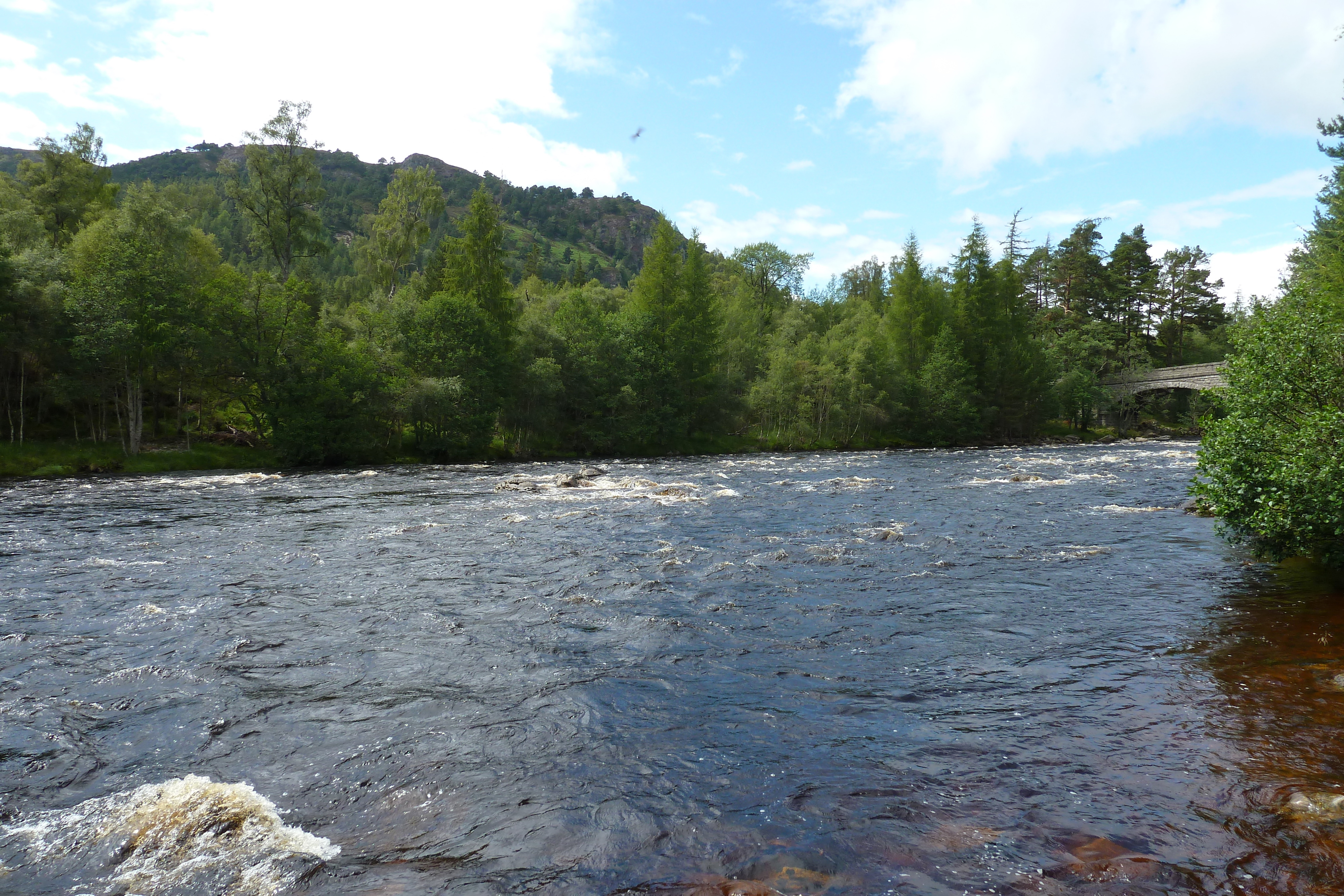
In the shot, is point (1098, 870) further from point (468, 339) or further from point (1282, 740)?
point (468, 339)

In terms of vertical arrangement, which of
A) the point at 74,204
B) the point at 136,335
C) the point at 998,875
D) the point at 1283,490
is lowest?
the point at 998,875

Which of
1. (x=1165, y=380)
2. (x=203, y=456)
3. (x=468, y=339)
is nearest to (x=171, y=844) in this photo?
(x=203, y=456)

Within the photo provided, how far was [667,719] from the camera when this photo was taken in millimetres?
9734

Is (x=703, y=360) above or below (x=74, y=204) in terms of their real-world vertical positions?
below

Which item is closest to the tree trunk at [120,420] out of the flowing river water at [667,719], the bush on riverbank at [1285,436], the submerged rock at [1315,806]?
the flowing river water at [667,719]

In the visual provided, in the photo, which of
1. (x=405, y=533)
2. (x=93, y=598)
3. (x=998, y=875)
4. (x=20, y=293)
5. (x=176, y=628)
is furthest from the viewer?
(x=20, y=293)

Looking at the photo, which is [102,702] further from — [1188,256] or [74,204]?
[1188,256]

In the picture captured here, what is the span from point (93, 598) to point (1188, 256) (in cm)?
12472

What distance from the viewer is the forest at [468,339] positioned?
44.3 meters

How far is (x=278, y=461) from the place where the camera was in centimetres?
4838

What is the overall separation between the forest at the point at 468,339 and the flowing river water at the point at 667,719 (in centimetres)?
2875

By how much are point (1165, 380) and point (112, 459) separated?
10254 cm

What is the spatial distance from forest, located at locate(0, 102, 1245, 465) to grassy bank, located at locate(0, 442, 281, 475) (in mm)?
1135

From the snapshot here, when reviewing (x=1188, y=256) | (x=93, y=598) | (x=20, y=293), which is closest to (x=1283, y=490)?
(x=93, y=598)
